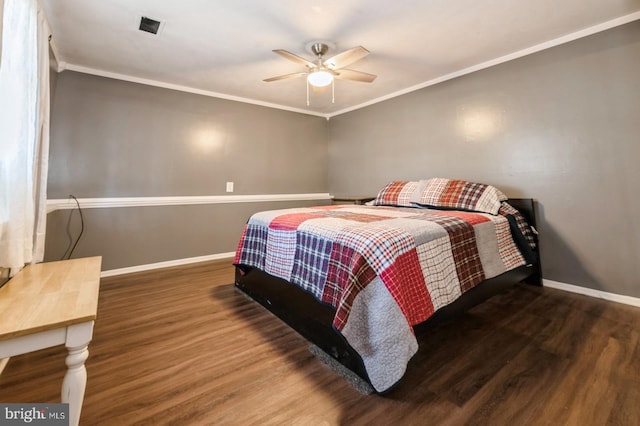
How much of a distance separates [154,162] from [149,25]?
1494 millimetres

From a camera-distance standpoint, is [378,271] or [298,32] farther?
[298,32]

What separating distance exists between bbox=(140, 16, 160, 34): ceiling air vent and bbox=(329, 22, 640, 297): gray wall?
286 centimetres

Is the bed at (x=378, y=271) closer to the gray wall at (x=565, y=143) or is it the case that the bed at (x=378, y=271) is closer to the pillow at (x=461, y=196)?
the pillow at (x=461, y=196)

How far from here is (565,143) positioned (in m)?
2.32

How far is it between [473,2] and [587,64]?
123cm

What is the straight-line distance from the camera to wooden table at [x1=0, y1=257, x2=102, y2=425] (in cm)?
81

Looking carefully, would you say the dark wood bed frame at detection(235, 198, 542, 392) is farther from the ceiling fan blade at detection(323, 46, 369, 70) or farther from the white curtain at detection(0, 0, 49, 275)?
the ceiling fan blade at detection(323, 46, 369, 70)

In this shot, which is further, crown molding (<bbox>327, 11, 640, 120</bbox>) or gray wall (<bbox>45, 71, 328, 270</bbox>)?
gray wall (<bbox>45, 71, 328, 270</bbox>)

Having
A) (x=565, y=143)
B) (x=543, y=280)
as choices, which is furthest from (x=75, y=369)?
(x=565, y=143)

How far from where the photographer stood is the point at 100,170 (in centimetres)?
284

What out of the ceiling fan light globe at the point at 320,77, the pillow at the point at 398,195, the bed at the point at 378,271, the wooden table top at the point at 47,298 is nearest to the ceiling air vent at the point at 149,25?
the ceiling fan light globe at the point at 320,77

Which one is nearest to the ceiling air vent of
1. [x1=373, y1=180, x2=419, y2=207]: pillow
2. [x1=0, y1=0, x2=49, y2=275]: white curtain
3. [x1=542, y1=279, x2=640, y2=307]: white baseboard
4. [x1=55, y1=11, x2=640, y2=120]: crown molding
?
[x1=0, y1=0, x2=49, y2=275]: white curtain

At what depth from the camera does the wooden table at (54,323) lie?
2.65 feet

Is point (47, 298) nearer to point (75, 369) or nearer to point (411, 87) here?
point (75, 369)
